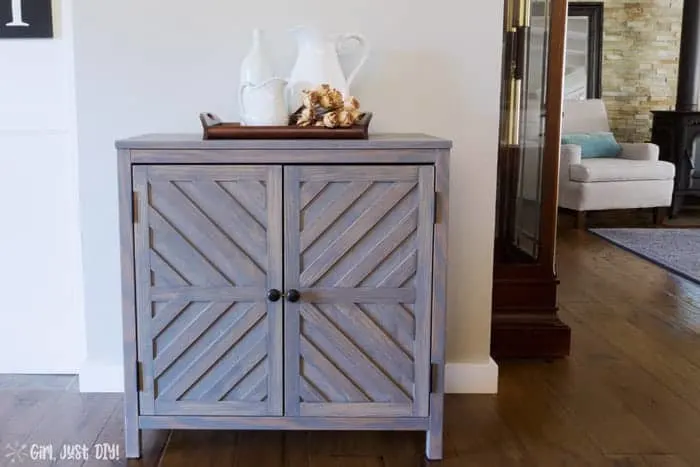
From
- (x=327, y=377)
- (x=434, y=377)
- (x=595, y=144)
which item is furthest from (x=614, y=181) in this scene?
(x=327, y=377)

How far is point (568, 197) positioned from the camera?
5.88m

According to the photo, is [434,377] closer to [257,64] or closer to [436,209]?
[436,209]

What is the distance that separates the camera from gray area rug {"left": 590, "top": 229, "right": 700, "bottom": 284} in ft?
14.9

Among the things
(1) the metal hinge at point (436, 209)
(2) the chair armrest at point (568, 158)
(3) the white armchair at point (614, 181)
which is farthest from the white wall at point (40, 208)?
(2) the chair armrest at point (568, 158)

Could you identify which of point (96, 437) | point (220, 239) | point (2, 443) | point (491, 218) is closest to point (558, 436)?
point (491, 218)

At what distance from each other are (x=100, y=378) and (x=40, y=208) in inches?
22.7

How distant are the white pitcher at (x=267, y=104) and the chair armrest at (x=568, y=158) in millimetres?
4056

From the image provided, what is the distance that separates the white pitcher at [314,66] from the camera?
224 cm

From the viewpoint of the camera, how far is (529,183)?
2992 mm

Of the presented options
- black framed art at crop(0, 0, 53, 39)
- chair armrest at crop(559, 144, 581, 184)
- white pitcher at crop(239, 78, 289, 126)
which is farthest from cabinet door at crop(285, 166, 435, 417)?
chair armrest at crop(559, 144, 581, 184)

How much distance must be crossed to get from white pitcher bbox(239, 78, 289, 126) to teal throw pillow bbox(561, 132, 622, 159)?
4420 millimetres

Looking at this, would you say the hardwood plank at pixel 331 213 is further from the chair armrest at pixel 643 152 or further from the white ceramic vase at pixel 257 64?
the chair armrest at pixel 643 152

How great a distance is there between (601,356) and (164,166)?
5.96 ft

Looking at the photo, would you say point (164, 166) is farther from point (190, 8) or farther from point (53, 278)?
point (53, 278)
